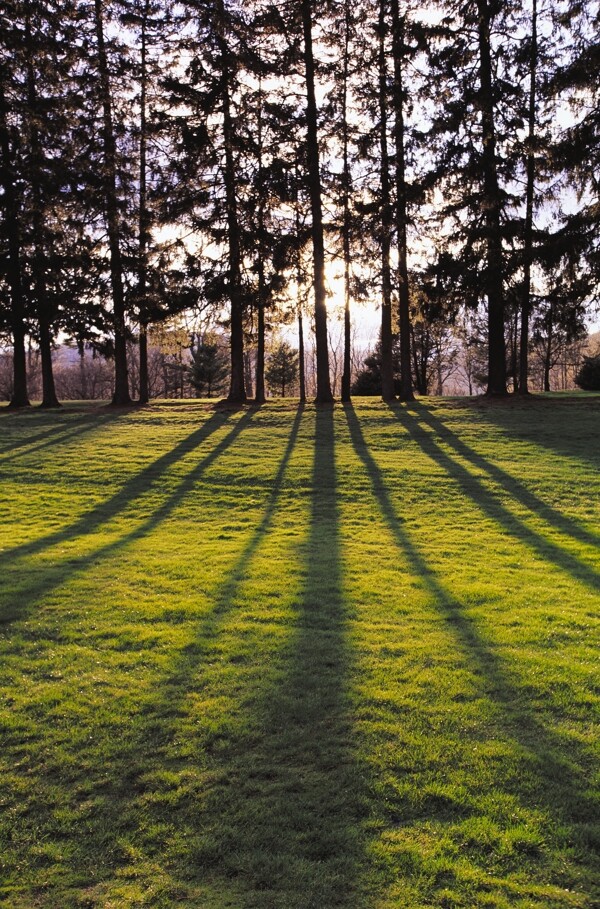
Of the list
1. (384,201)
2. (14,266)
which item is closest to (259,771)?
(384,201)

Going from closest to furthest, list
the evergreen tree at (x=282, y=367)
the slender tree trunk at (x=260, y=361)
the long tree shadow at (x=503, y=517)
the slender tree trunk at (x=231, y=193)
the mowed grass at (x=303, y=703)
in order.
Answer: the mowed grass at (x=303, y=703)
the long tree shadow at (x=503, y=517)
the slender tree trunk at (x=231, y=193)
the slender tree trunk at (x=260, y=361)
the evergreen tree at (x=282, y=367)

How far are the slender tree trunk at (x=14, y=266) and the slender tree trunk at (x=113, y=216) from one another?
3952 millimetres

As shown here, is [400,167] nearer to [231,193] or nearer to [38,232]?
[231,193]

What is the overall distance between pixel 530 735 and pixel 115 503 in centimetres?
956

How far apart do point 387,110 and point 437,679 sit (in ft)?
78.1

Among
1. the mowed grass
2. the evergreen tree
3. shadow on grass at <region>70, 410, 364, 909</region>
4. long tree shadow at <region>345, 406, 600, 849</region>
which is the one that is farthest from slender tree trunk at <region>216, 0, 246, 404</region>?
the evergreen tree

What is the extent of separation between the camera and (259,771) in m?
3.97

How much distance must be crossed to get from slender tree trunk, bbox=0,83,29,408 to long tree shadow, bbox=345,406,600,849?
929 inches

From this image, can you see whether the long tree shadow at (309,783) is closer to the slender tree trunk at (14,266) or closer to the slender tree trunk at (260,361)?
the slender tree trunk at (260,361)

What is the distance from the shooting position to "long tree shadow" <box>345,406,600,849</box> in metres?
3.61

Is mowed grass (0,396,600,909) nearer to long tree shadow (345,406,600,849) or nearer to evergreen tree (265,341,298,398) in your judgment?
long tree shadow (345,406,600,849)

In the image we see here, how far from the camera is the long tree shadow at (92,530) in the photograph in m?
7.32

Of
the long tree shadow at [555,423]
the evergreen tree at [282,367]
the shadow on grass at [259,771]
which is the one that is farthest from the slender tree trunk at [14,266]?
the evergreen tree at [282,367]

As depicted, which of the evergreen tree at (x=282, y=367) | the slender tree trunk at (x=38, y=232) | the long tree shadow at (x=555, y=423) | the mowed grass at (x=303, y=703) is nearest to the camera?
the mowed grass at (x=303, y=703)
